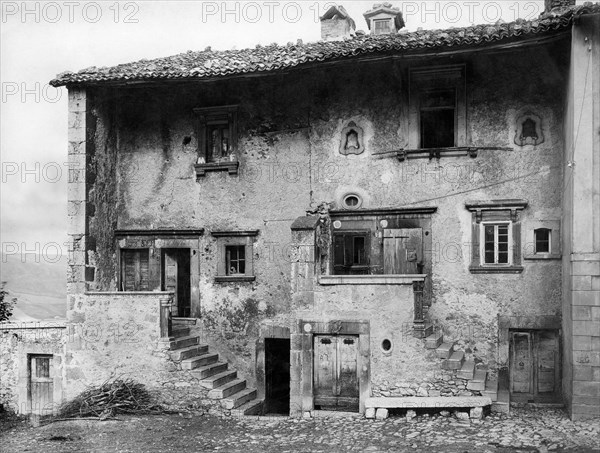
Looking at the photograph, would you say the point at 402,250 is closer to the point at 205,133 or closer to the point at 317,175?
the point at 317,175

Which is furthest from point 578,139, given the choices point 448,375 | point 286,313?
point 286,313

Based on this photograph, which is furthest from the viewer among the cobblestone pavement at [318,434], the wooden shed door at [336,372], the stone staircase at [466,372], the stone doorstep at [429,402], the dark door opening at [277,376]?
the dark door opening at [277,376]

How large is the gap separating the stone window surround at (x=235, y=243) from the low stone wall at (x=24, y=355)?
13.0ft

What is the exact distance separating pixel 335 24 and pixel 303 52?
4.24 meters

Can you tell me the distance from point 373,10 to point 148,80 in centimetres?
688

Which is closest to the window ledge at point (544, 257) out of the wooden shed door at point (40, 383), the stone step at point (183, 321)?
the stone step at point (183, 321)

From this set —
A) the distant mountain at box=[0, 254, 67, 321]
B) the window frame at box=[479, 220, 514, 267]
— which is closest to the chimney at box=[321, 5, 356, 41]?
the window frame at box=[479, 220, 514, 267]

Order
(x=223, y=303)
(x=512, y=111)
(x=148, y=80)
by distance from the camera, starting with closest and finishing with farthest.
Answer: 1. (x=512, y=111)
2. (x=148, y=80)
3. (x=223, y=303)

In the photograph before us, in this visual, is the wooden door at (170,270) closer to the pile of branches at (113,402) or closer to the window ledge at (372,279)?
the pile of branches at (113,402)

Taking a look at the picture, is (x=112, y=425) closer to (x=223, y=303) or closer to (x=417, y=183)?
(x=223, y=303)

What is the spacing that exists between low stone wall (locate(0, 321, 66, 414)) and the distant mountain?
94.2ft

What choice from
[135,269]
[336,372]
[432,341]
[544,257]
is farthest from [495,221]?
[135,269]

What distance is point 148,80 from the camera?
15289 millimetres

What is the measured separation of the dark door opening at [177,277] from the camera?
16.8 metres
